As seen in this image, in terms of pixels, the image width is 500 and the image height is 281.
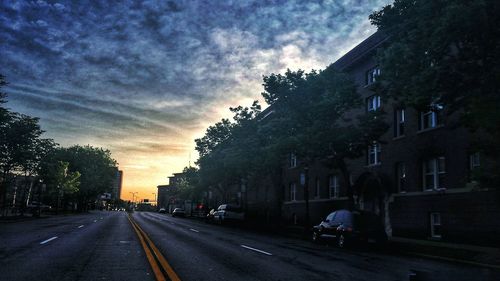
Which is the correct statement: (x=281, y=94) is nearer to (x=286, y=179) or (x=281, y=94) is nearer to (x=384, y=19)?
(x=384, y=19)

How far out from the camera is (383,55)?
55.0ft

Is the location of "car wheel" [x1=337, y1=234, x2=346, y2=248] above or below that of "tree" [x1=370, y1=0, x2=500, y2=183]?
below

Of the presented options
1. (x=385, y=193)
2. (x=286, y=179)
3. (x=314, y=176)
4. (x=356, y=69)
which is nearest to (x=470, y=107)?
(x=385, y=193)

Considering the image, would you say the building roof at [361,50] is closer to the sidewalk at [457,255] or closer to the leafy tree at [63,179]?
the sidewalk at [457,255]

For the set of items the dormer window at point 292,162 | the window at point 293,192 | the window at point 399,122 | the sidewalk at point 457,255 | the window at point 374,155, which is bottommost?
the sidewalk at point 457,255

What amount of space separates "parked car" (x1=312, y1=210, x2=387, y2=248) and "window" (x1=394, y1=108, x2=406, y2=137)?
10.7 metres

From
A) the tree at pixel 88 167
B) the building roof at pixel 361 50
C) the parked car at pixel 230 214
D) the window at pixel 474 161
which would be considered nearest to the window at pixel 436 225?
the window at pixel 474 161

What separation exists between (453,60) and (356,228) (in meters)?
7.55

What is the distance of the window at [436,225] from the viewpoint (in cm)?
2350

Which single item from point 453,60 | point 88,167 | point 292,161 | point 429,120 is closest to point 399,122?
point 429,120

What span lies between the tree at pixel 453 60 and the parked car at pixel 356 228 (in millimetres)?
5363

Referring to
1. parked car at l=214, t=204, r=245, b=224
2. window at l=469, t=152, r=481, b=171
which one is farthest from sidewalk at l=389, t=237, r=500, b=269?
parked car at l=214, t=204, r=245, b=224

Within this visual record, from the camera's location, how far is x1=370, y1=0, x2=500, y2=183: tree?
41.5 feet

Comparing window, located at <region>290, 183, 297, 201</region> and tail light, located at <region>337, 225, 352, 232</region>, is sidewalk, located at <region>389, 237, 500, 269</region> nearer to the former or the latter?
tail light, located at <region>337, 225, 352, 232</region>
